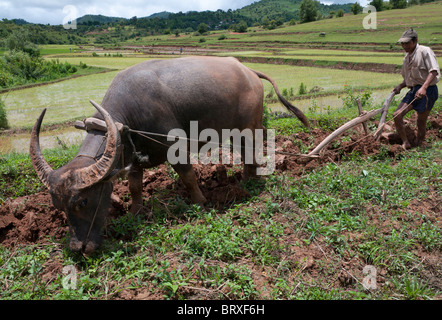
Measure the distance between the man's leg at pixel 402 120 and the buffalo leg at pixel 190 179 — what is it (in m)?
3.17

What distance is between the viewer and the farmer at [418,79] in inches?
174

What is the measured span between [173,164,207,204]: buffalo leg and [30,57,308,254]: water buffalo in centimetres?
1

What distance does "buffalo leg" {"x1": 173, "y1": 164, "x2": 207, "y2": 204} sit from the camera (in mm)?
3439

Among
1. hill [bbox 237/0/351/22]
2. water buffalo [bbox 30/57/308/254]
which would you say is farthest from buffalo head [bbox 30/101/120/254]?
hill [bbox 237/0/351/22]

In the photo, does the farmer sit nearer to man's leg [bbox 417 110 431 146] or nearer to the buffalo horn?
man's leg [bbox 417 110 431 146]

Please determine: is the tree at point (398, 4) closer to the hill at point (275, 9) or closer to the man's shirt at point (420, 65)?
the man's shirt at point (420, 65)

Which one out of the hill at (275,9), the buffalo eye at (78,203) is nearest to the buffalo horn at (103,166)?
the buffalo eye at (78,203)

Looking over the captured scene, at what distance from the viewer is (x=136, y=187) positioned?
3488 millimetres

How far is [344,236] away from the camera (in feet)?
9.70

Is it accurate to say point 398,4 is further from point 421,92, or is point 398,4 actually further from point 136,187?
point 136,187

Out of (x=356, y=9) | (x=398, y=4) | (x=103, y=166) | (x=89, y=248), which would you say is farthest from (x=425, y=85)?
(x=356, y=9)

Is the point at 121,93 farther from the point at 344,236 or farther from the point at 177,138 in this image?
the point at 344,236
